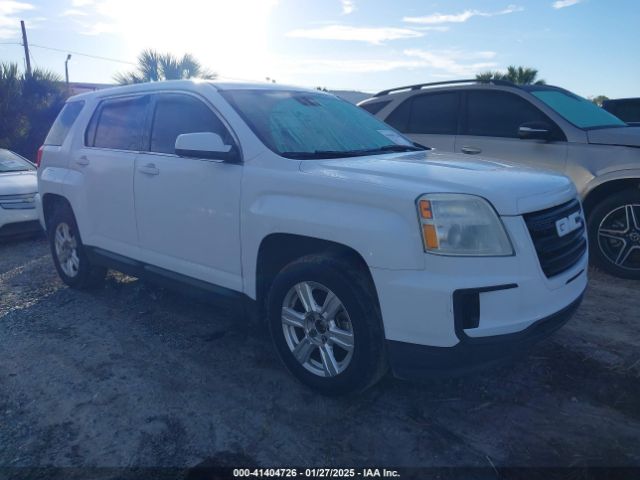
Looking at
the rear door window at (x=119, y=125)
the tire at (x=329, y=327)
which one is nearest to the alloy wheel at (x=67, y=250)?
the rear door window at (x=119, y=125)

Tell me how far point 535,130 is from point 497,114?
28.4 inches

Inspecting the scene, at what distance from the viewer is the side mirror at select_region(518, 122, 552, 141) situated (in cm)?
552

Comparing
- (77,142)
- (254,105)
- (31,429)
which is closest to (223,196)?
(254,105)

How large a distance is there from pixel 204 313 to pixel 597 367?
9.99 ft

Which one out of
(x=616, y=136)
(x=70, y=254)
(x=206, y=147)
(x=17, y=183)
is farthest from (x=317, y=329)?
(x=17, y=183)

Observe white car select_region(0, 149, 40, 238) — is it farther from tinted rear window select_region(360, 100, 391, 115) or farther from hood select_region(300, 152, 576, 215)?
hood select_region(300, 152, 576, 215)

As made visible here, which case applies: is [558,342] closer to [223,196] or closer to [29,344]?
[223,196]

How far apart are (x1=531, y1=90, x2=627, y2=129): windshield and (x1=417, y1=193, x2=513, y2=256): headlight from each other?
3.56 m

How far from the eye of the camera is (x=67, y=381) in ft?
11.4

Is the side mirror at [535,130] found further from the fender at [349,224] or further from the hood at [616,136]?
the fender at [349,224]

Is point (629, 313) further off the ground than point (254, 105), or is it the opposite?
point (254, 105)

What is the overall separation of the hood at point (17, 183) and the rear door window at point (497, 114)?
591cm

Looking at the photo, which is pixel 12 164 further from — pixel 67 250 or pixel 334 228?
pixel 334 228

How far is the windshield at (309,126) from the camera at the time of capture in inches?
138
